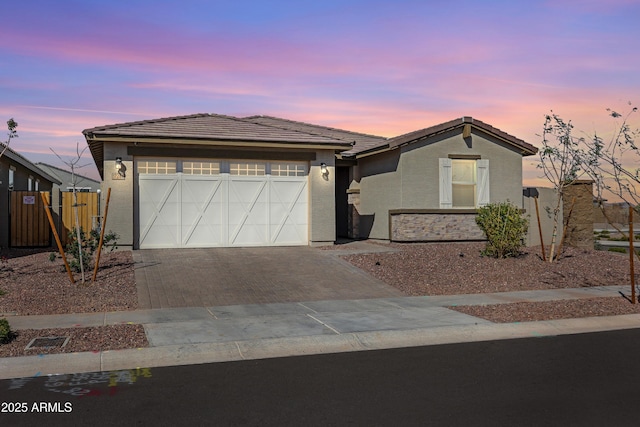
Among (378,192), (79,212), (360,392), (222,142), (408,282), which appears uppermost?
(222,142)

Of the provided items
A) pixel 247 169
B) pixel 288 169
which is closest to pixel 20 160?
pixel 247 169

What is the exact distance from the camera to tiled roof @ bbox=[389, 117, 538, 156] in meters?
20.3

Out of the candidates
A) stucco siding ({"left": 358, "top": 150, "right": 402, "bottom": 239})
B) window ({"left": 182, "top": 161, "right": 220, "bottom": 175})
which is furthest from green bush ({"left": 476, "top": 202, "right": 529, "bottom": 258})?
window ({"left": 182, "top": 161, "right": 220, "bottom": 175})

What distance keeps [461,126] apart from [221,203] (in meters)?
8.79

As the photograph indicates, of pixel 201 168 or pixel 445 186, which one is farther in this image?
pixel 445 186

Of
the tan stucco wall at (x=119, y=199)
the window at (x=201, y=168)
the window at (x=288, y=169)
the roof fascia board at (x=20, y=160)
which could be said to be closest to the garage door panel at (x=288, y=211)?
the window at (x=288, y=169)

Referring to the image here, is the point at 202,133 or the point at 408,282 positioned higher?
the point at 202,133

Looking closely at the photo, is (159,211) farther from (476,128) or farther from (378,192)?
(476,128)

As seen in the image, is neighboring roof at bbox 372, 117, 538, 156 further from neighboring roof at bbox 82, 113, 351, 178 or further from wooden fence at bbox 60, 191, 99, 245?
wooden fence at bbox 60, 191, 99, 245

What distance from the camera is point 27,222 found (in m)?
19.8

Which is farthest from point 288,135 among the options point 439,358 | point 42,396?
point 42,396

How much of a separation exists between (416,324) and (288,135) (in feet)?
35.4

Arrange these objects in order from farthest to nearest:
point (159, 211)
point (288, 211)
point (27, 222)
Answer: point (27, 222) < point (288, 211) < point (159, 211)

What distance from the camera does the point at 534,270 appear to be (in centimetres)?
1594
